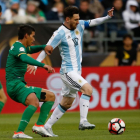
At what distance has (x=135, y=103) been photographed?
49.4 ft

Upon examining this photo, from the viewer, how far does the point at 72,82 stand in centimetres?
853

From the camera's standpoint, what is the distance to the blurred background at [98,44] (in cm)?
1491

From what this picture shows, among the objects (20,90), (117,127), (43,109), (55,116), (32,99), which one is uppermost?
(20,90)

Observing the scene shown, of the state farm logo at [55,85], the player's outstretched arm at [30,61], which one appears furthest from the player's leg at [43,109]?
the state farm logo at [55,85]

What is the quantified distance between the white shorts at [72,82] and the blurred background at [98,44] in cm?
584

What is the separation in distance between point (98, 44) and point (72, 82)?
8405mm

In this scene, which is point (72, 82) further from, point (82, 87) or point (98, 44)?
point (98, 44)

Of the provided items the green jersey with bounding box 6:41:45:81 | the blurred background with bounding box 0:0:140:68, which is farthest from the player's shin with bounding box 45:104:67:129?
the blurred background with bounding box 0:0:140:68

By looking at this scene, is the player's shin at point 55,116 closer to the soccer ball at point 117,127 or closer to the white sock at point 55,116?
the white sock at point 55,116

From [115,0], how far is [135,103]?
474 centimetres

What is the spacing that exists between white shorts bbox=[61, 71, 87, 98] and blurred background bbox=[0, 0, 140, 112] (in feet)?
19.2

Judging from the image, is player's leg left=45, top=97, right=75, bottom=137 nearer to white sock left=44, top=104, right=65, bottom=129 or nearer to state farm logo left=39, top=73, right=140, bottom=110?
white sock left=44, top=104, right=65, bottom=129

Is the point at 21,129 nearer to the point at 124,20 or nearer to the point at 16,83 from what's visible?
the point at 16,83

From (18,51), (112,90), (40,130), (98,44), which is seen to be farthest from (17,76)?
(98,44)
